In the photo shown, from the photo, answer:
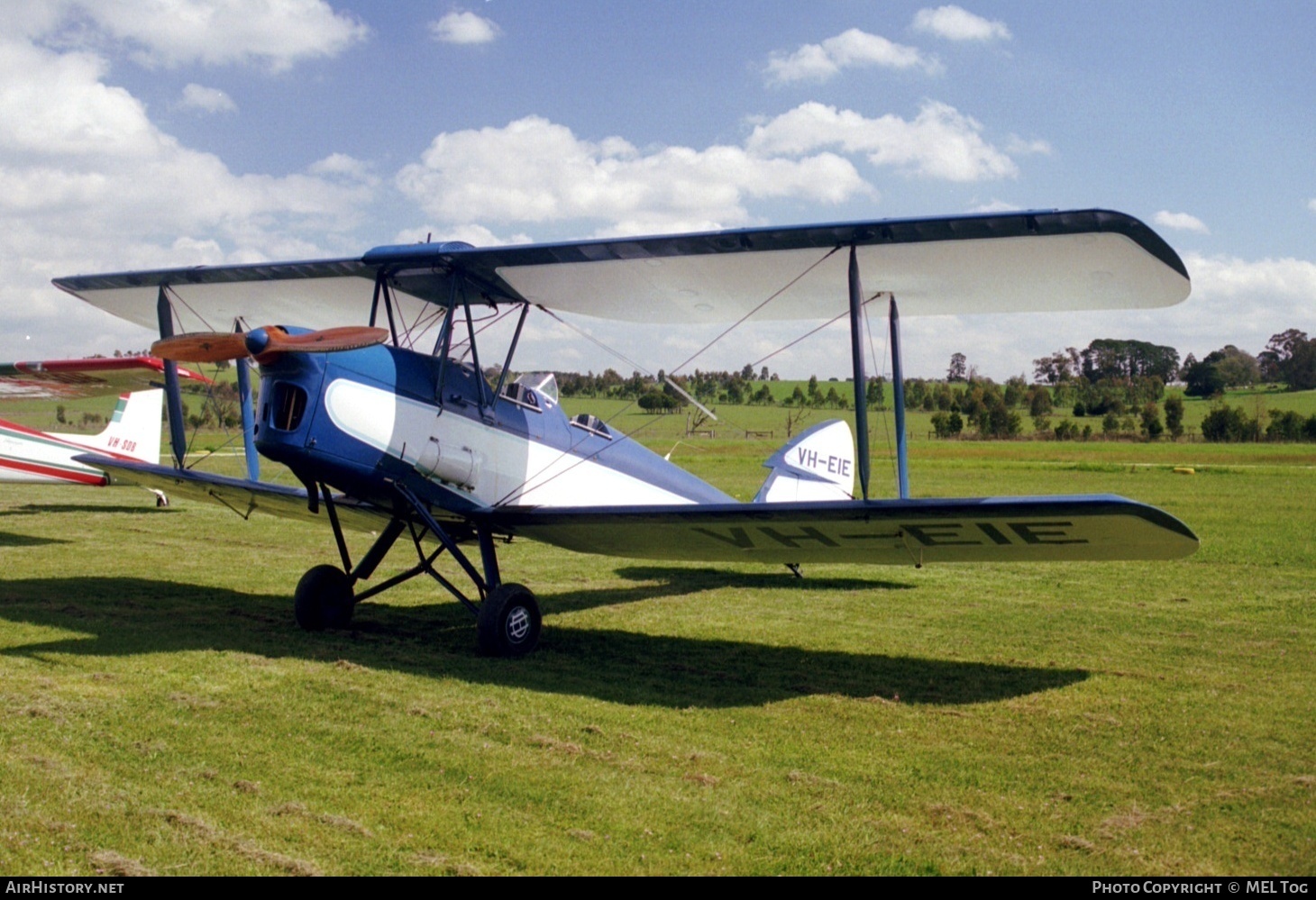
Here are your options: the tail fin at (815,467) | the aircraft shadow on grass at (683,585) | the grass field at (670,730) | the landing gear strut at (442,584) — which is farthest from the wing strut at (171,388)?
the tail fin at (815,467)

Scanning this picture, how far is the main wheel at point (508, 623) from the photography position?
7.01 m

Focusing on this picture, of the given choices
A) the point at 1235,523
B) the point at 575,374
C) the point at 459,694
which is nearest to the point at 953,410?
the point at 1235,523

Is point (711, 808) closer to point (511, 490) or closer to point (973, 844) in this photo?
point (973, 844)

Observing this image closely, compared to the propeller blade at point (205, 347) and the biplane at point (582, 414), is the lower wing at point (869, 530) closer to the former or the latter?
the biplane at point (582, 414)

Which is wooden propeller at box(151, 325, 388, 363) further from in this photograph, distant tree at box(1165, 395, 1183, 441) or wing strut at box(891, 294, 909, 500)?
distant tree at box(1165, 395, 1183, 441)

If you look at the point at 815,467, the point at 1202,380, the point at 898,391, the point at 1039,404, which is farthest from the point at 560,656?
the point at 1202,380

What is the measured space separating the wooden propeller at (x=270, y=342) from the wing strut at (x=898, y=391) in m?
4.03

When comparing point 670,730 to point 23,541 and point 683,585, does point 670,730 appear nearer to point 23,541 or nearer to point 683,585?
point 683,585

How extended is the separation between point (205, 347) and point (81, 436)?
12.6m

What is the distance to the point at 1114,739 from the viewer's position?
5.17 metres

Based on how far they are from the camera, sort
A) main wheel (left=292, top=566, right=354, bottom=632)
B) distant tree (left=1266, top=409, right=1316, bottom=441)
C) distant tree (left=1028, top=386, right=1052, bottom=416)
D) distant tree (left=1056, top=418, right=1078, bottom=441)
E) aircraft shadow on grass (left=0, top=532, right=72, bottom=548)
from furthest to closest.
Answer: distant tree (left=1028, top=386, right=1052, bottom=416)
distant tree (left=1056, top=418, right=1078, bottom=441)
distant tree (left=1266, top=409, right=1316, bottom=441)
aircraft shadow on grass (left=0, top=532, right=72, bottom=548)
main wheel (left=292, top=566, right=354, bottom=632)

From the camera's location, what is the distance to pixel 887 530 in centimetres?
640

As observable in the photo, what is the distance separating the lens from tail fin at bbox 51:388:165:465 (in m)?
17.3

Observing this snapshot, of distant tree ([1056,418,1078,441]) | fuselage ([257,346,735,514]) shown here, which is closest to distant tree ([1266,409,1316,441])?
distant tree ([1056,418,1078,441])
